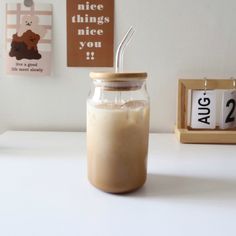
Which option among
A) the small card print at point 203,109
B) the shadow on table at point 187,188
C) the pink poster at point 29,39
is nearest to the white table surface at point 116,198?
the shadow on table at point 187,188

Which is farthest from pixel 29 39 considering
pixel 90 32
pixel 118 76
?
pixel 118 76

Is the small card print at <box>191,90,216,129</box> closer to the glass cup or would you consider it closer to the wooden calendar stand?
the wooden calendar stand

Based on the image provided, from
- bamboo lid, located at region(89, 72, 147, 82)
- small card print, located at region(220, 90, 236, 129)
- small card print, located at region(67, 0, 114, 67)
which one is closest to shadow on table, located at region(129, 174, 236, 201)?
bamboo lid, located at region(89, 72, 147, 82)

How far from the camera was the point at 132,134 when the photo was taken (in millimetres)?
446

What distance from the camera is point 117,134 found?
1.45 ft

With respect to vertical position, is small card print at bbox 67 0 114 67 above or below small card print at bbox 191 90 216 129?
above

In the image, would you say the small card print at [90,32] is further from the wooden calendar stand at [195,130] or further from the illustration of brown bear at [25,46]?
the wooden calendar stand at [195,130]

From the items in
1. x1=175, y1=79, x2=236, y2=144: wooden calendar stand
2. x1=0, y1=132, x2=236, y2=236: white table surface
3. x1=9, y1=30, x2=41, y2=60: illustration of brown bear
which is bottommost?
x1=0, y1=132, x2=236, y2=236: white table surface

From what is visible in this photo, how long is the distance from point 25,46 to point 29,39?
0.02 meters

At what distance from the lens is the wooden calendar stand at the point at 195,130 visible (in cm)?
75

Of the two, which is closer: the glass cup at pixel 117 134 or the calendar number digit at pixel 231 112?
the glass cup at pixel 117 134

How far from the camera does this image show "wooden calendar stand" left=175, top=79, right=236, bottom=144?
747 millimetres

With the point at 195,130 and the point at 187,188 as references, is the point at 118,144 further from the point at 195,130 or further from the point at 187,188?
the point at 195,130

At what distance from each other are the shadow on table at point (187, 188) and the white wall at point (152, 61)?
0.35 meters
